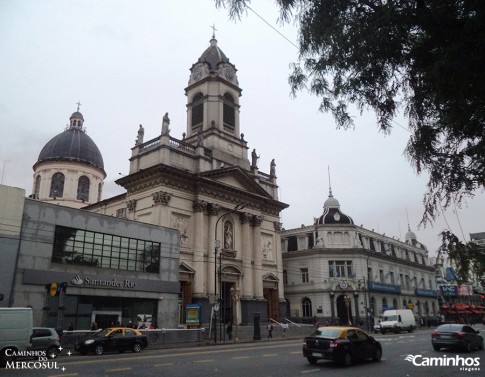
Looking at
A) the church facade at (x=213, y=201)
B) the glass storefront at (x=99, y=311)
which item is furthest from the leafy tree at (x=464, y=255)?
the church facade at (x=213, y=201)

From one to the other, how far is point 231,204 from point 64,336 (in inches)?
976

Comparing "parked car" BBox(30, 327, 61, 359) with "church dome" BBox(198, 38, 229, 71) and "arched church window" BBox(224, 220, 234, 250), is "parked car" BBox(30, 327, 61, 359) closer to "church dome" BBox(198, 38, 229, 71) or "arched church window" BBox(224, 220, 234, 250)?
"arched church window" BBox(224, 220, 234, 250)

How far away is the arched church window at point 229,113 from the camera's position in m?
51.8

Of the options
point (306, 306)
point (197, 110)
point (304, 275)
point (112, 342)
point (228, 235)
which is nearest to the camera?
point (112, 342)

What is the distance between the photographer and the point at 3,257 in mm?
24906

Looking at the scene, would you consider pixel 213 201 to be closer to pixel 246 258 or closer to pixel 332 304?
pixel 246 258

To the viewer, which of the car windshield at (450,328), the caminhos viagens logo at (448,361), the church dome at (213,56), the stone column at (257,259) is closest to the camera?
the caminhos viagens logo at (448,361)

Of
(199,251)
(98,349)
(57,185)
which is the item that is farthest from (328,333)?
(57,185)

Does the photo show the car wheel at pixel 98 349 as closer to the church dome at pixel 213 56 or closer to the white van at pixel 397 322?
the white van at pixel 397 322

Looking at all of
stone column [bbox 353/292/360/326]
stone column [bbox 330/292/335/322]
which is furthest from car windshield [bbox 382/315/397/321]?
stone column [bbox 330/292/335/322]

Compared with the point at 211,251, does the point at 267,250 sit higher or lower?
higher

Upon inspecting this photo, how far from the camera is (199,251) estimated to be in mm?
41094

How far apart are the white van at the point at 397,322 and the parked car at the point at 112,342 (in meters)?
31.8

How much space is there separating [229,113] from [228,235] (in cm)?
1605
